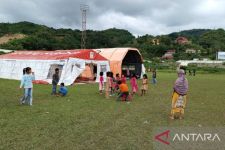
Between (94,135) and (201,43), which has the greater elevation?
(201,43)

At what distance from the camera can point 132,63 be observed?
38906mm

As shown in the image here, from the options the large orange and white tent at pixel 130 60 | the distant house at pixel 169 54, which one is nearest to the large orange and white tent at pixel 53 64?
the large orange and white tent at pixel 130 60

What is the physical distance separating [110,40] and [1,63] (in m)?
74.2

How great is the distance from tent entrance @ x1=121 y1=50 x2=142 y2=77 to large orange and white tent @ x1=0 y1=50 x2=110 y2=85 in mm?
7210

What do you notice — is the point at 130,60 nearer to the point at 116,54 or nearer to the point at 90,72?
the point at 116,54

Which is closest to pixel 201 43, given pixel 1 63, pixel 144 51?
pixel 144 51

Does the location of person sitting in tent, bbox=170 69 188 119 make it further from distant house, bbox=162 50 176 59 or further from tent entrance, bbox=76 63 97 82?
distant house, bbox=162 50 176 59

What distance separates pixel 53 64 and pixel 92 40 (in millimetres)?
74860

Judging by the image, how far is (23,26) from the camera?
114750 millimetres

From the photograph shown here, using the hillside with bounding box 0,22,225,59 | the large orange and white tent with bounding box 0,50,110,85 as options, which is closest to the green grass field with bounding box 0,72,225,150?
the large orange and white tent with bounding box 0,50,110,85

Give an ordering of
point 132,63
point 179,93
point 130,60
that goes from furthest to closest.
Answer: point 130,60, point 132,63, point 179,93

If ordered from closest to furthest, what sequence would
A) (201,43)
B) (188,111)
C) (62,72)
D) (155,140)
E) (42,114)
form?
(155,140)
(42,114)
(188,111)
(62,72)
(201,43)

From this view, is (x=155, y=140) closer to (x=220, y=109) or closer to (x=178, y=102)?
(x=178, y=102)

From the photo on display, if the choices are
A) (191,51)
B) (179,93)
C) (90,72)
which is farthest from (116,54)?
(191,51)
